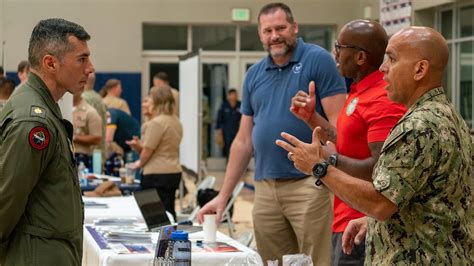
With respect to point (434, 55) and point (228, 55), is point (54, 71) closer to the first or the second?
point (434, 55)

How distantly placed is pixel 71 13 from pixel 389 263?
13462 millimetres

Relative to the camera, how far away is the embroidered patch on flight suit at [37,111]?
2658mm

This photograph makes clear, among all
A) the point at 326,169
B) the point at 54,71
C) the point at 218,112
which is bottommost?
the point at 218,112

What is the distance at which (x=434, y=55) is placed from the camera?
8.27 feet

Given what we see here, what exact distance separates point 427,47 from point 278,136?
179 cm

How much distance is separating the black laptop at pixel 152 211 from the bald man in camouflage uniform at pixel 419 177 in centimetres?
197

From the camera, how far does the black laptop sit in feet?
14.5

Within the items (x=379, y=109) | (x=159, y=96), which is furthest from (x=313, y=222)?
(x=159, y=96)

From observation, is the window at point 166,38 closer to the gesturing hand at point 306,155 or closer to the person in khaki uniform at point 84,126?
the person in khaki uniform at point 84,126

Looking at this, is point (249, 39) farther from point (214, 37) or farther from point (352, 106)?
point (352, 106)

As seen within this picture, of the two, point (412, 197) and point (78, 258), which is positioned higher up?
point (412, 197)

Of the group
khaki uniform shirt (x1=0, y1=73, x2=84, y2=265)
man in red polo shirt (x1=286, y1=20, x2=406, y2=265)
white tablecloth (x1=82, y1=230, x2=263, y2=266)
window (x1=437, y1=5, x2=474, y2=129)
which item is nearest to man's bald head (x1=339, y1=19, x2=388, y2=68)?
man in red polo shirt (x1=286, y1=20, x2=406, y2=265)

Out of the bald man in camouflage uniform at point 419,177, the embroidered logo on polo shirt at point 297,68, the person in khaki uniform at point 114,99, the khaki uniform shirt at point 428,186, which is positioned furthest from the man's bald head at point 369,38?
the person in khaki uniform at point 114,99

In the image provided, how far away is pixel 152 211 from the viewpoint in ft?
14.8
